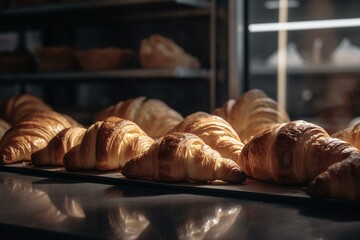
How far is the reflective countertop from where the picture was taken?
2.67ft

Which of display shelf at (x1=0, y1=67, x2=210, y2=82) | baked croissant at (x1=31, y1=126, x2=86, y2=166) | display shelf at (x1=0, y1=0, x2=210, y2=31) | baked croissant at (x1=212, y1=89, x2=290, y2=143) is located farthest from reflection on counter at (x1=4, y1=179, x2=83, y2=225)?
display shelf at (x1=0, y1=0, x2=210, y2=31)

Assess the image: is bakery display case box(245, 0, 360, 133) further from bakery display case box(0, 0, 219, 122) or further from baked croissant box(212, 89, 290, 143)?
baked croissant box(212, 89, 290, 143)

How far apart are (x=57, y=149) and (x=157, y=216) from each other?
529mm

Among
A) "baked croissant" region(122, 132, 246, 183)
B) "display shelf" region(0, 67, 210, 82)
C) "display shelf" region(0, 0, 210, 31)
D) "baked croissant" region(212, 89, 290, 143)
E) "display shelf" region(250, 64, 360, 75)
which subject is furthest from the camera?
"display shelf" region(0, 0, 210, 31)

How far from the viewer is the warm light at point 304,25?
2.98 m

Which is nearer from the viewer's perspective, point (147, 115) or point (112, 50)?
point (147, 115)

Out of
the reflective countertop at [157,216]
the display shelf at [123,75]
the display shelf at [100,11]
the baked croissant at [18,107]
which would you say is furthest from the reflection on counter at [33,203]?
the display shelf at [100,11]

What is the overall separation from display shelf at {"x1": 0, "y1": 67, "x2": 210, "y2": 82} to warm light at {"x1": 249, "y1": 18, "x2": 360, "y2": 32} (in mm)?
430

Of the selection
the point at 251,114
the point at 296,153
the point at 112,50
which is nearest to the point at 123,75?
the point at 112,50

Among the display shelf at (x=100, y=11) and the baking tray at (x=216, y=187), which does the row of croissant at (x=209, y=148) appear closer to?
the baking tray at (x=216, y=187)

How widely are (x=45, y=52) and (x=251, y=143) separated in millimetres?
2139

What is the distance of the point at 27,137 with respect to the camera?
58.1 inches

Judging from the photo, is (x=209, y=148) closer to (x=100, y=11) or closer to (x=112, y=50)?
(x=112, y=50)

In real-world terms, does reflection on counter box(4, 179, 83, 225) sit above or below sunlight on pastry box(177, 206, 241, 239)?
below
